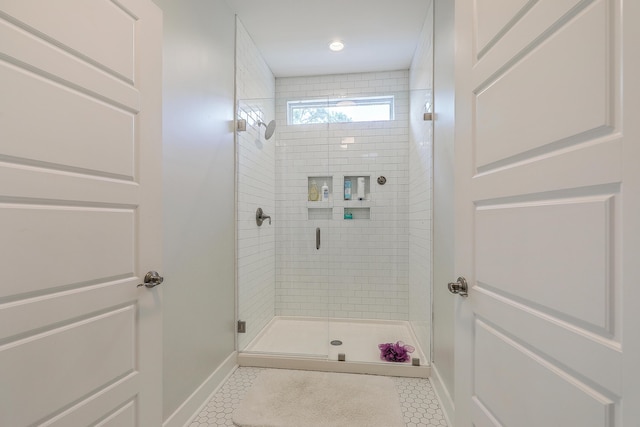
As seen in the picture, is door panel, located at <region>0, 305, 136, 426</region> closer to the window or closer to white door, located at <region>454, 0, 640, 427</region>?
white door, located at <region>454, 0, 640, 427</region>

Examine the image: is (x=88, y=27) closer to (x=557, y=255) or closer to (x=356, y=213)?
(x=557, y=255)

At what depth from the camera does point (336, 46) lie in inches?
117

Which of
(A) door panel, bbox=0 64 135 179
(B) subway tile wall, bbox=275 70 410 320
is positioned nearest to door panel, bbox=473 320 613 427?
(A) door panel, bbox=0 64 135 179

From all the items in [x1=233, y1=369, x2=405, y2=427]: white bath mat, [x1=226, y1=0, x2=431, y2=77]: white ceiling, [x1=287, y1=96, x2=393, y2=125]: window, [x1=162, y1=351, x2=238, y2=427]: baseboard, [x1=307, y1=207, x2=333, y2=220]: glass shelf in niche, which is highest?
[x1=226, y1=0, x2=431, y2=77]: white ceiling

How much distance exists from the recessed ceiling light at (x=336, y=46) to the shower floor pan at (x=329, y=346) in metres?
2.70

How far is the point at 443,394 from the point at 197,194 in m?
1.99

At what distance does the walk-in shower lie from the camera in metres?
3.07

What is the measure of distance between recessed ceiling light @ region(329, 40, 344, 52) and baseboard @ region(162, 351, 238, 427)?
9.36 ft

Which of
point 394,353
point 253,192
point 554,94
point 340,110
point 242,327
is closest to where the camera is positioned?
point 554,94

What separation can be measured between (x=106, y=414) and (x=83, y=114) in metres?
1.00

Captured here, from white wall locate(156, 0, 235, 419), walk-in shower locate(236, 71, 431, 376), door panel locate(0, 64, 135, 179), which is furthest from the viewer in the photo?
walk-in shower locate(236, 71, 431, 376)

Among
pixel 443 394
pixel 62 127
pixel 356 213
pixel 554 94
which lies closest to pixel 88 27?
pixel 62 127

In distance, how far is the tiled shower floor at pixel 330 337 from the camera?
2600mm

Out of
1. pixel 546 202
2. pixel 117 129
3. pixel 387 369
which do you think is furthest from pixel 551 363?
pixel 387 369
